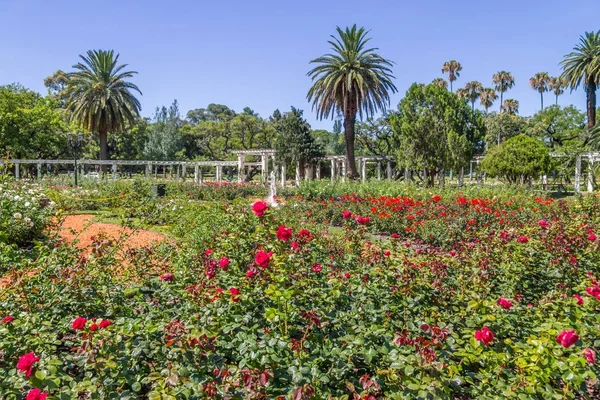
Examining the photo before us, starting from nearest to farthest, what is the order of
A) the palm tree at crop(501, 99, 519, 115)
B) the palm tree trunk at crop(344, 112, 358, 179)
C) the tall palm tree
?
the palm tree trunk at crop(344, 112, 358, 179) < the palm tree at crop(501, 99, 519, 115) < the tall palm tree

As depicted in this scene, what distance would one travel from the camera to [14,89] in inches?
1561

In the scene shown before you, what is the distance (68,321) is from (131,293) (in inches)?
27.0

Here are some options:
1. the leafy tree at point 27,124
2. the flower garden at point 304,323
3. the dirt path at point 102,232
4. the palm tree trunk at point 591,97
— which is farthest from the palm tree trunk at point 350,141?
the leafy tree at point 27,124

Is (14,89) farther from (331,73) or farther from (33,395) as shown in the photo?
(33,395)

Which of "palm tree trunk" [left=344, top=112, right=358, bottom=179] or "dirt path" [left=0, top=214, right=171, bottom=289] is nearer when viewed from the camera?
"dirt path" [left=0, top=214, right=171, bottom=289]

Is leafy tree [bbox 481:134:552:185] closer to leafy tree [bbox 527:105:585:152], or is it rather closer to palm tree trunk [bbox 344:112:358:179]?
palm tree trunk [bbox 344:112:358:179]

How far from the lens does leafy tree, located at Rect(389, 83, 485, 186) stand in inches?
1011

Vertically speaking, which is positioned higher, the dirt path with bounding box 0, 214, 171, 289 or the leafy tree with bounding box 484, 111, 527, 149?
the leafy tree with bounding box 484, 111, 527, 149

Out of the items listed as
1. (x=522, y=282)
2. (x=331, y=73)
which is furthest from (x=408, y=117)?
(x=522, y=282)

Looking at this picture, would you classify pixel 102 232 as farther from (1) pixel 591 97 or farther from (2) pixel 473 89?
(2) pixel 473 89

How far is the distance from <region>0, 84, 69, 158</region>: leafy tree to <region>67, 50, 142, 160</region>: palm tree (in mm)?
3934

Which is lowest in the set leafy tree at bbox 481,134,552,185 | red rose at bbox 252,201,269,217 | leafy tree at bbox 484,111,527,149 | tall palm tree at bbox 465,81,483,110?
red rose at bbox 252,201,269,217

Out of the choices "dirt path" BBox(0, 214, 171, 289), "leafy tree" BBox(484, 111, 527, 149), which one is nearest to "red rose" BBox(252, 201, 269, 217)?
"dirt path" BBox(0, 214, 171, 289)

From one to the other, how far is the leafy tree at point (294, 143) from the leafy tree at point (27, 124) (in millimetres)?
19404
